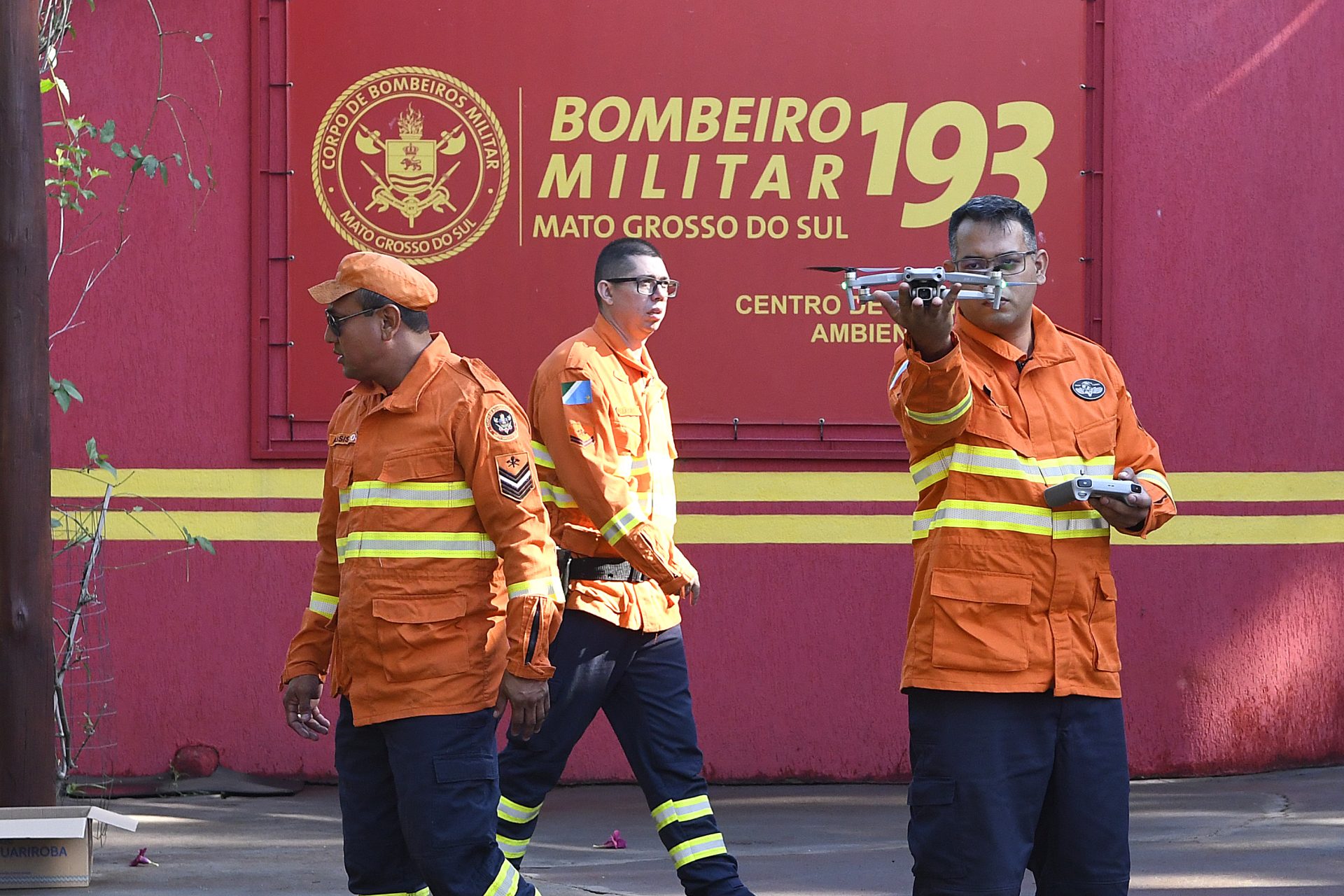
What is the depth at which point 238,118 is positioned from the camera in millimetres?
7090

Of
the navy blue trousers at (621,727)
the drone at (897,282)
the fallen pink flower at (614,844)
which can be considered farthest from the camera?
the fallen pink flower at (614,844)

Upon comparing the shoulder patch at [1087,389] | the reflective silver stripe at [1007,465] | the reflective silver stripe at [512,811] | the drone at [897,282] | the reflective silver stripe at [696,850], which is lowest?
the reflective silver stripe at [696,850]

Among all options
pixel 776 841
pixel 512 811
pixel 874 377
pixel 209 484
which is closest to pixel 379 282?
pixel 512 811

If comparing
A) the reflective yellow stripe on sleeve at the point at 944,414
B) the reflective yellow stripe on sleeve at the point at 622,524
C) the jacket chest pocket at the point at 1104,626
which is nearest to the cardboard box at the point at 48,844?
the reflective yellow stripe on sleeve at the point at 622,524

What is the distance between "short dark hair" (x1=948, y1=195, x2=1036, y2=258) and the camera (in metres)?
3.64

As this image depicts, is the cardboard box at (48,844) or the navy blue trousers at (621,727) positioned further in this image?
the cardboard box at (48,844)

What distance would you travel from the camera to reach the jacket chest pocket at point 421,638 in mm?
3926

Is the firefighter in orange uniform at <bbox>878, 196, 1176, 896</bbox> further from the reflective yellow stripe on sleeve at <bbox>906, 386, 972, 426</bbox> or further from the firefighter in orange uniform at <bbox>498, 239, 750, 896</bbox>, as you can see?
the firefighter in orange uniform at <bbox>498, 239, 750, 896</bbox>

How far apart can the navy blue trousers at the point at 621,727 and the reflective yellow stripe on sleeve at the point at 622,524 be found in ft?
0.95

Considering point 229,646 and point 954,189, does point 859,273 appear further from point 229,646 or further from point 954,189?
point 229,646

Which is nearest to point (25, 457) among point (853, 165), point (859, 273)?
point (859, 273)

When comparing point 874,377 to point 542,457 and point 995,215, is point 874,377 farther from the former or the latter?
point 995,215

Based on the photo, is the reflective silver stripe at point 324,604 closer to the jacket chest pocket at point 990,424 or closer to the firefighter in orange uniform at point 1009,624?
the firefighter in orange uniform at point 1009,624

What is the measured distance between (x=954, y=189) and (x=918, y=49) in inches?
25.5
